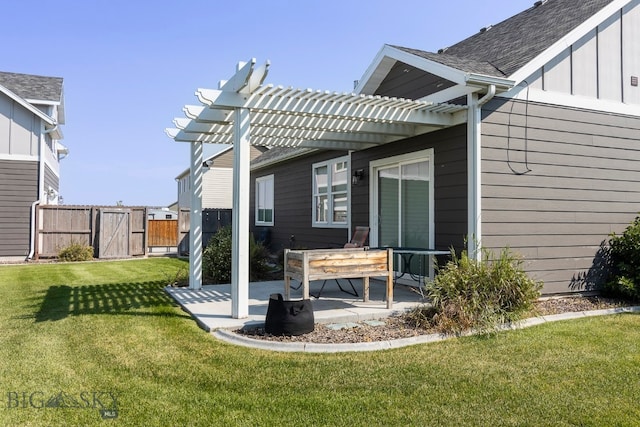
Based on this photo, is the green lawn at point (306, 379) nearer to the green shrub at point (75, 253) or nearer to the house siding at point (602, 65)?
the house siding at point (602, 65)

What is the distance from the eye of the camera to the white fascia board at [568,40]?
634 cm

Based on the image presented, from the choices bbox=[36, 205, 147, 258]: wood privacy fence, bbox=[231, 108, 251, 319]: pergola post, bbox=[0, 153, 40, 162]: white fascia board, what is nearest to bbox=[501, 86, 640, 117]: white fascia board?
bbox=[231, 108, 251, 319]: pergola post

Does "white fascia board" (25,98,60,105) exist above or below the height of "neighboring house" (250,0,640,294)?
above

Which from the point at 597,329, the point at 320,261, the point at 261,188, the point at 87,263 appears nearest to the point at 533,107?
the point at 597,329

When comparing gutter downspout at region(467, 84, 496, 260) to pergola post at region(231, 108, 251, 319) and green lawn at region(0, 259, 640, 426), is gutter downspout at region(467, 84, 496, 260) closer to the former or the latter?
green lawn at region(0, 259, 640, 426)

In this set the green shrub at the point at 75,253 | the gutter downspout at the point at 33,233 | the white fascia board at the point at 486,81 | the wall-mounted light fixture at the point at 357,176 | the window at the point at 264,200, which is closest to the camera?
the white fascia board at the point at 486,81

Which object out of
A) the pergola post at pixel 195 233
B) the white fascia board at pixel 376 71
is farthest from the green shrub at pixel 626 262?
the pergola post at pixel 195 233

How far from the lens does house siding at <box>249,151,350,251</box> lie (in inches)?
418

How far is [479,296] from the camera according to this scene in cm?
535

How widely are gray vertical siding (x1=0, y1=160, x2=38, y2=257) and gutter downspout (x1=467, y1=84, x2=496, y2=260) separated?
12867 mm

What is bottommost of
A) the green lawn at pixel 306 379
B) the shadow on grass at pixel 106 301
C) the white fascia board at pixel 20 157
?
the green lawn at pixel 306 379

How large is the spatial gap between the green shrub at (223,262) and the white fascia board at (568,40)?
5.73 m

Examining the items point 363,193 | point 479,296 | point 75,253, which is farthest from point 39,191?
point 479,296

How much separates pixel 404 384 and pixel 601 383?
60.6 inches
